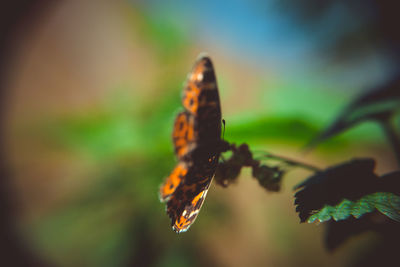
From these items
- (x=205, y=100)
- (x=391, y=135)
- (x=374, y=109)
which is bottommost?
(x=391, y=135)

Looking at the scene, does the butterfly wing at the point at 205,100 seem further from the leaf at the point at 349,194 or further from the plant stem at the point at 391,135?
the plant stem at the point at 391,135

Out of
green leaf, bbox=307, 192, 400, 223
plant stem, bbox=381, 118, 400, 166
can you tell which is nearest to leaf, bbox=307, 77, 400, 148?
plant stem, bbox=381, 118, 400, 166

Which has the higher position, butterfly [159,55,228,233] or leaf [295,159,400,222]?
butterfly [159,55,228,233]

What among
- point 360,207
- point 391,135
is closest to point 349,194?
point 360,207

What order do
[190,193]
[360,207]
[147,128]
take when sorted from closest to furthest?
1. [360,207]
2. [190,193]
3. [147,128]

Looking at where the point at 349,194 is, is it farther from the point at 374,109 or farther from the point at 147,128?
the point at 147,128

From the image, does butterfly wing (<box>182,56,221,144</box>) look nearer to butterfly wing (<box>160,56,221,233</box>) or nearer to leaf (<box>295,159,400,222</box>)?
butterfly wing (<box>160,56,221,233</box>)

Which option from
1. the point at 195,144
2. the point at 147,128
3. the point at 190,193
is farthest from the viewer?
the point at 147,128
